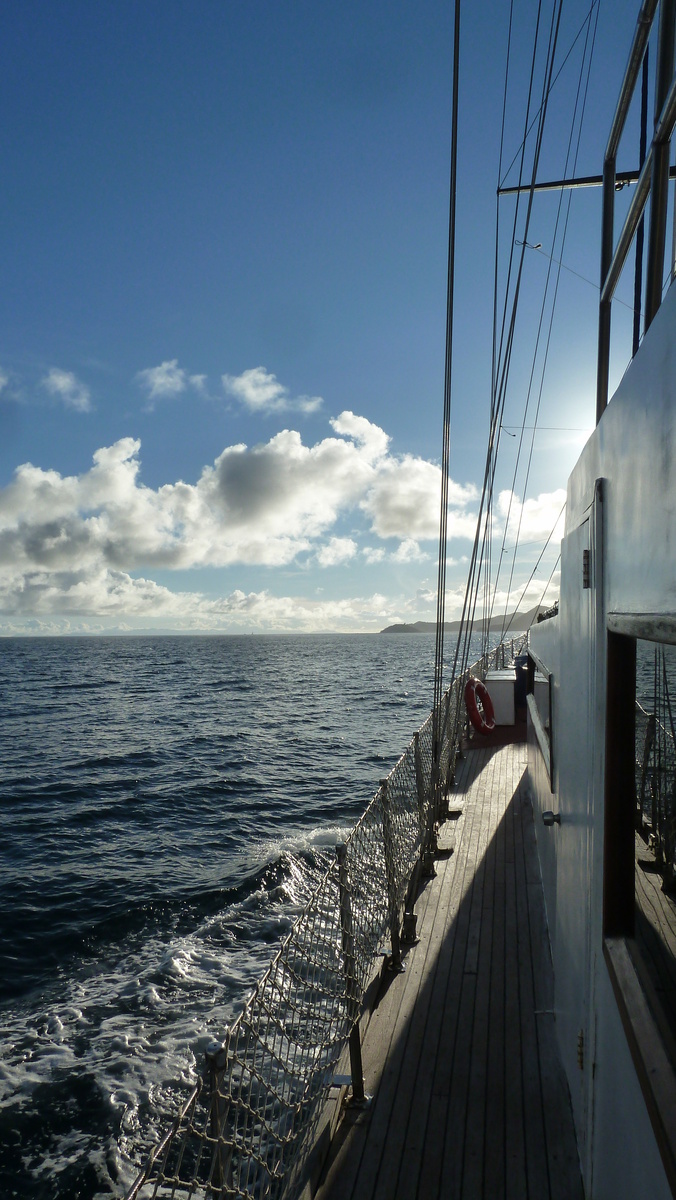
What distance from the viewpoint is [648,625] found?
5.19 feet

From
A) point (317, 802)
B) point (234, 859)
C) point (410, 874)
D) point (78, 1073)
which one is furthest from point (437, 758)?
point (317, 802)

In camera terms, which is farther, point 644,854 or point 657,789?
point 644,854

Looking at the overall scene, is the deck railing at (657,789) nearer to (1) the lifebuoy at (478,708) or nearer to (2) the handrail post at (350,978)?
(2) the handrail post at (350,978)

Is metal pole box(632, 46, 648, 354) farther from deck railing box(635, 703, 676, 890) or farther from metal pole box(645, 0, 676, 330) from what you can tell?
deck railing box(635, 703, 676, 890)

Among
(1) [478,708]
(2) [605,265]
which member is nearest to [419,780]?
(2) [605,265]

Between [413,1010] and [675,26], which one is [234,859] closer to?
[413,1010]

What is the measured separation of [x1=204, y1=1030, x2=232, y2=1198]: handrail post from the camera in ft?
6.26

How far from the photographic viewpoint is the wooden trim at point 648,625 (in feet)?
4.57

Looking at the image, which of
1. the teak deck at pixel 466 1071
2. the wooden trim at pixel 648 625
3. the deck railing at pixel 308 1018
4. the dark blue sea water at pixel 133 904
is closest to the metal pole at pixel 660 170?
the wooden trim at pixel 648 625

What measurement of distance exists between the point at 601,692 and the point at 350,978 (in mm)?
2345

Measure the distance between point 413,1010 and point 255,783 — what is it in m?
14.4

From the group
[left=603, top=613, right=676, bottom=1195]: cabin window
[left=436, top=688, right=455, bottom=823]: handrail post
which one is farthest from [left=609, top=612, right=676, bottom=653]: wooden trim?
[left=436, top=688, right=455, bottom=823]: handrail post

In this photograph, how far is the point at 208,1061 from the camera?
1930mm

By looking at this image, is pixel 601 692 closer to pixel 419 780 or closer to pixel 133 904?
pixel 419 780
